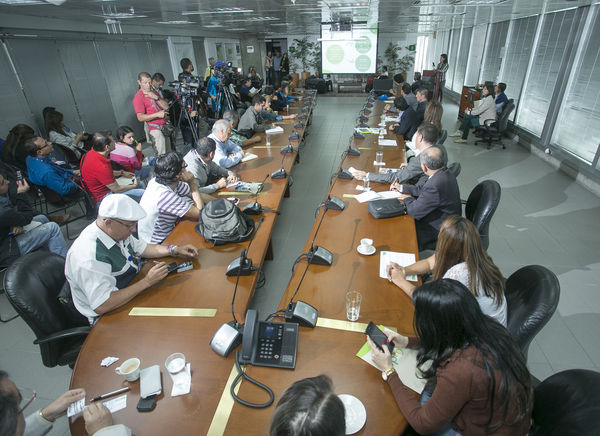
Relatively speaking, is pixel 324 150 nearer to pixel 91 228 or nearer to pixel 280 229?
pixel 280 229

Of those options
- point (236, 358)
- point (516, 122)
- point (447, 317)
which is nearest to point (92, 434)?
point (236, 358)

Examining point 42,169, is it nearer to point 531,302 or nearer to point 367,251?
point 367,251

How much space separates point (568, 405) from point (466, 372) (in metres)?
0.36

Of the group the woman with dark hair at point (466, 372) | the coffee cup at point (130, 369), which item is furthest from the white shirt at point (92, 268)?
the woman with dark hair at point (466, 372)

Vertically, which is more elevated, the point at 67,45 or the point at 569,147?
the point at 67,45

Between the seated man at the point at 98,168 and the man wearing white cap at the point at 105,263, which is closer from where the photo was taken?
the man wearing white cap at the point at 105,263

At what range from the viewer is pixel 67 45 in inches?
220

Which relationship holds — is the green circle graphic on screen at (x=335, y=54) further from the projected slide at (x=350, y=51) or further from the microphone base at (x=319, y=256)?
the microphone base at (x=319, y=256)

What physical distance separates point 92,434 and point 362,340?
1.15 m

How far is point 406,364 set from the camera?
1473 mm

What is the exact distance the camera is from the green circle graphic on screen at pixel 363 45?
10734 mm

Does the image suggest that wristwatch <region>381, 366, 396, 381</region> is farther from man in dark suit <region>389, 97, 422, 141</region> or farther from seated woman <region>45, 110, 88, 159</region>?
seated woman <region>45, 110, 88, 159</region>

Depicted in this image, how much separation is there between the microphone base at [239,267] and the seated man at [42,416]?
91 cm

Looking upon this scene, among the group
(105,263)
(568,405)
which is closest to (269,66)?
(105,263)
